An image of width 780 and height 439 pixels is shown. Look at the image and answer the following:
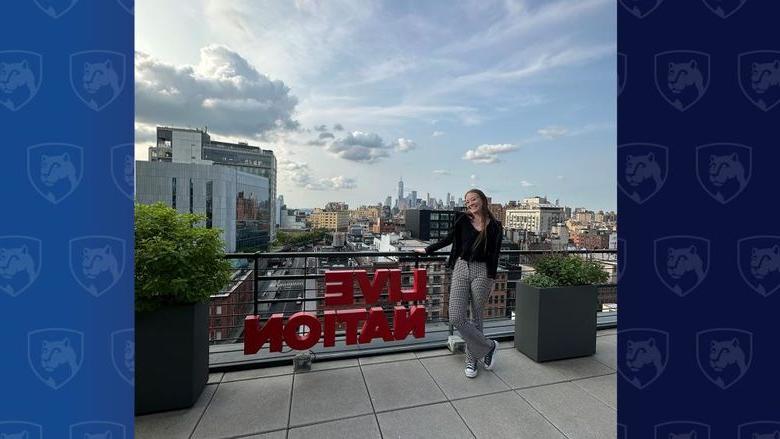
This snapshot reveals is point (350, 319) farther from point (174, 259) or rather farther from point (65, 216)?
point (65, 216)

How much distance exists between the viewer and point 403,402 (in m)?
2.16

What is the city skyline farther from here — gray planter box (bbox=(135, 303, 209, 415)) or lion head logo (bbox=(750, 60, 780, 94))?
gray planter box (bbox=(135, 303, 209, 415))

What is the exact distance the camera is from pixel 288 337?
2.68 metres

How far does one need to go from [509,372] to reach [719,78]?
2418mm

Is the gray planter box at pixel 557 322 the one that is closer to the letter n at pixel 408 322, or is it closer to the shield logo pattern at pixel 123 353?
the letter n at pixel 408 322

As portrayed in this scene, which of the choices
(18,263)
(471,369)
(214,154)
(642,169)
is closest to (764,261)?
(642,169)

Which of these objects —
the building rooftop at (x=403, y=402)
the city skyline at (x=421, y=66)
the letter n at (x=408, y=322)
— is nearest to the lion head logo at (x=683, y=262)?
the city skyline at (x=421, y=66)

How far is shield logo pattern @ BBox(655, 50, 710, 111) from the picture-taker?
100 cm

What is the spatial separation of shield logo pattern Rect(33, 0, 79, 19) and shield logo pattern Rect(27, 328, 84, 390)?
0.99 meters

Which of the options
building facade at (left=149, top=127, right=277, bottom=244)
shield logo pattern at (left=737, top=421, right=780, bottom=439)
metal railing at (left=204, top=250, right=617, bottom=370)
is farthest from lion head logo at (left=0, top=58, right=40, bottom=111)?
building facade at (left=149, top=127, right=277, bottom=244)

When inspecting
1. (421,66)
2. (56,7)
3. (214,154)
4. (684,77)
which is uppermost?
(214,154)

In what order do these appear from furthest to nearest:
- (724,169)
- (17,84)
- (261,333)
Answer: (261,333), (724,169), (17,84)

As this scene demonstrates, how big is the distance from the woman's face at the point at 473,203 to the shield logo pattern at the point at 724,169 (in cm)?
162

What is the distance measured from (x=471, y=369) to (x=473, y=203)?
1417mm
